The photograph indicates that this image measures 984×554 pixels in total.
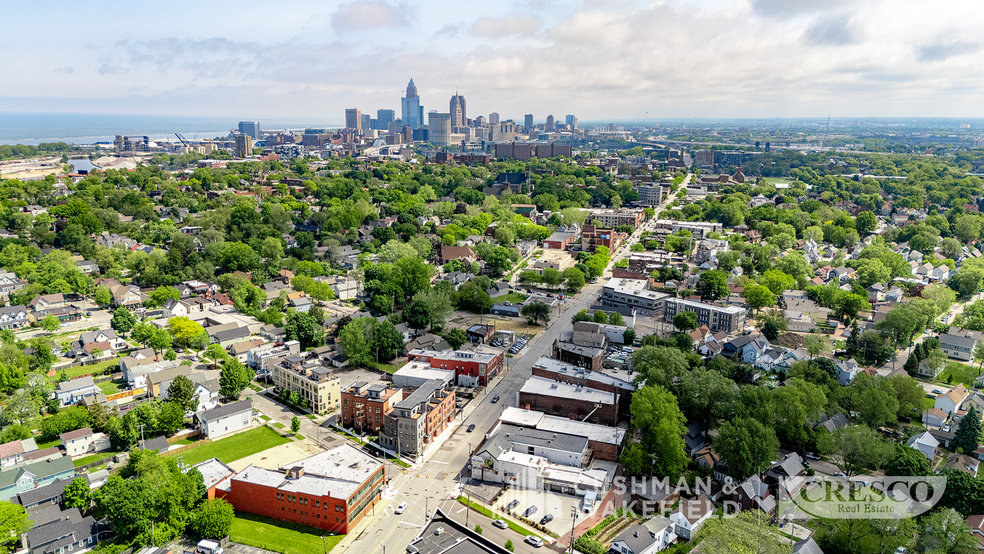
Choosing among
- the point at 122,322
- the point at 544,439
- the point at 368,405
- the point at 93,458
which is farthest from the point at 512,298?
the point at 93,458

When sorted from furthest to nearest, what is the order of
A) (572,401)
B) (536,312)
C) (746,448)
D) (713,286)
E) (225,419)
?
(713,286) → (536,312) → (572,401) → (225,419) → (746,448)

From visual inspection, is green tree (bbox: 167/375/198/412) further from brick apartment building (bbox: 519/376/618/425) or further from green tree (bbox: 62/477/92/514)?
brick apartment building (bbox: 519/376/618/425)

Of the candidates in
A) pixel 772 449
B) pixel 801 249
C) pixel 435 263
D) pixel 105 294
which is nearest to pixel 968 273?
pixel 801 249

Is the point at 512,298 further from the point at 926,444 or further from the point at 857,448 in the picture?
the point at 926,444

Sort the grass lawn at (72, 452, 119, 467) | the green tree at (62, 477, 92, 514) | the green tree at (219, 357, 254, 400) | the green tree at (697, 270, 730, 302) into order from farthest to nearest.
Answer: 1. the green tree at (697, 270, 730, 302)
2. the green tree at (219, 357, 254, 400)
3. the grass lawn at (72, 452, 119, 467)
4. the green tree at (62, 477, 92, 514)

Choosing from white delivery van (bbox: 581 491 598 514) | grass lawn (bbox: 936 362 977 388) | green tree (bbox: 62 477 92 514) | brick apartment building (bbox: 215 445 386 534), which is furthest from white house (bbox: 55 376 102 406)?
grass lawn (bbox: 936 362 977 388)

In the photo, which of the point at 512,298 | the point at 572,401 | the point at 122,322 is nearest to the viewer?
the point at 572,401
